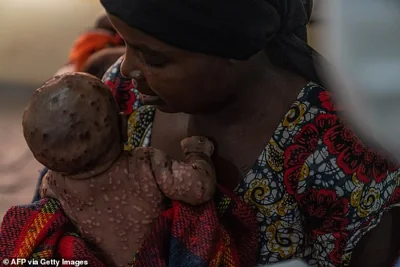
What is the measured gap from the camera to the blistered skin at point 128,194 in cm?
88

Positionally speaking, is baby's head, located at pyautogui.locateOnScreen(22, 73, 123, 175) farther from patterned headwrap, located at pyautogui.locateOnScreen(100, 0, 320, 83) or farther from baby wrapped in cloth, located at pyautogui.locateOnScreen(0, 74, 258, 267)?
patterned headwrap, located at pyautogui.locateOnScreen(100, 0, 320, 83)

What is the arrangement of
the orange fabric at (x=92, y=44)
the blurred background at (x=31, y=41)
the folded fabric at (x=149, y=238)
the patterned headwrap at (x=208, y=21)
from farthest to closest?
the blurred background at (x=31, y=41), the orange fabric at (x=92, y=44), the folded fabric at (x=149, y=238), the patterned headwrap at (x=208, y=21)

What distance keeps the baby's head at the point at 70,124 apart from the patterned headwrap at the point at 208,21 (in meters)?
0.12

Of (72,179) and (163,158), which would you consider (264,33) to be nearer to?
(163,158)

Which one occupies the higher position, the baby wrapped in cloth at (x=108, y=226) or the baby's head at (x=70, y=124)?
the baby's head at (x=70, y=124)

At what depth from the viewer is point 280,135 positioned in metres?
0.97

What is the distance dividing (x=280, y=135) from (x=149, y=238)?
0.27 metres

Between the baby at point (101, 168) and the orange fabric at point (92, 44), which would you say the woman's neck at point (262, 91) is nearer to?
the baby at point (101, 168)

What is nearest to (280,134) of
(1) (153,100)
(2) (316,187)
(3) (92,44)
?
(2) (316,187)

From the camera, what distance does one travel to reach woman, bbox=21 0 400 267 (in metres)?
0.86

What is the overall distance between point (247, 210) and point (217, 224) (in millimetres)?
75

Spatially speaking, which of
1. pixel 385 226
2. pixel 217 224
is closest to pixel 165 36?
pixel 217 224

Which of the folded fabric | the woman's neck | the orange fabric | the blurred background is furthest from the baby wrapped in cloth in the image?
the blurred background

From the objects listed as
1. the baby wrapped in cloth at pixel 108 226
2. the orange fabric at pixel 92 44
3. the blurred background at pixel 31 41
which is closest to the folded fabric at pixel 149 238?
the baby wrapped in cloth at pixel 108 226
